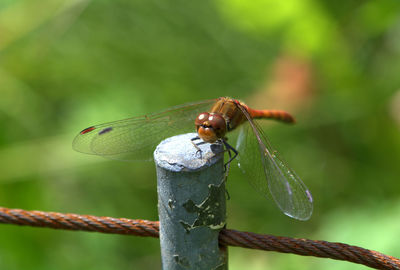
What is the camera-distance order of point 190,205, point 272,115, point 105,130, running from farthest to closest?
1. point 272,115
2. point 105,130
3. point 190,205

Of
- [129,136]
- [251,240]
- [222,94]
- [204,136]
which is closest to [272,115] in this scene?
[129,136]

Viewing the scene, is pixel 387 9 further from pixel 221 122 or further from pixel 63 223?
pixel 63 223

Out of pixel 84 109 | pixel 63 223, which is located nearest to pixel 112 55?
pixel 84 109

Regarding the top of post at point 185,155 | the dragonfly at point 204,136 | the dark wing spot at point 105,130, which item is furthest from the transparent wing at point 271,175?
the dark wing spot at point 105,130

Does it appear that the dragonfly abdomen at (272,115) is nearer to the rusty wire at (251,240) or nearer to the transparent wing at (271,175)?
the transparent wing at (271,175)

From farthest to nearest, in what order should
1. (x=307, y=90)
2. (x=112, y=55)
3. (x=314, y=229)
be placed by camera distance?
(x=112, y=55) → (x=307, y=90) → (x=314, y=229)

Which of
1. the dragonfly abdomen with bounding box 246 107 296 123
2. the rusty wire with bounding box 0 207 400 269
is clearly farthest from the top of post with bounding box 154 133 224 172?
the dragonfly abdomen with bounding box 246 107 296 123

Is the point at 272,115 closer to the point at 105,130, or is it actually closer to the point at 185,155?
the point at 105,130
